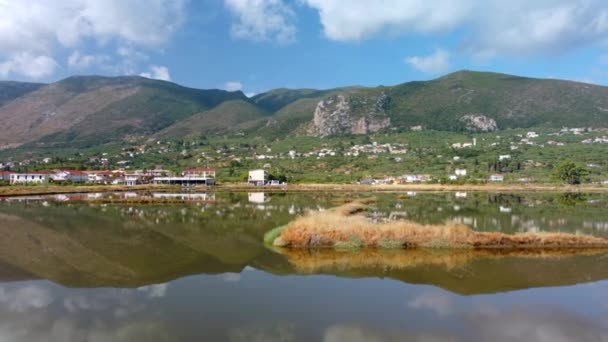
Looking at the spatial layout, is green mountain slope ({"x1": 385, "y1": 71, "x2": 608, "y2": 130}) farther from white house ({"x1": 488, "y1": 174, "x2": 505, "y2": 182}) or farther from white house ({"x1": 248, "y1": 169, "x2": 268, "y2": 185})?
white house ({"x1": 248, "y1": 169, "x2": 268, "y2": 185})

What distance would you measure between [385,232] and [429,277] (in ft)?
18.6

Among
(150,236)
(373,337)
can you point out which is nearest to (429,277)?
(373,337)

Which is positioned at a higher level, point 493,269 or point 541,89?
point 541,89

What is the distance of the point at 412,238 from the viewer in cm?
2133

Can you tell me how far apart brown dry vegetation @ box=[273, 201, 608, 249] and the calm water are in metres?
1.15

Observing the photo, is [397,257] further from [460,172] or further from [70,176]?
[70,176]

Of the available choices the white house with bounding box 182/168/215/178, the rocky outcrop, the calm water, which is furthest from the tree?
the rocky outcrop

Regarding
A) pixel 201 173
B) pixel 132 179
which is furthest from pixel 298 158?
pixel 132 179

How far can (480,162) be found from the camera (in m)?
114

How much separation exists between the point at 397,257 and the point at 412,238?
250cm

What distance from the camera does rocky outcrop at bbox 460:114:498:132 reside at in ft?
556

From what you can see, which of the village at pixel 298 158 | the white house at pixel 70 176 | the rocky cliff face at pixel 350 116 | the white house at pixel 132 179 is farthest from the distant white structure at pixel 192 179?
the rocky cliff face at pixel 350 116

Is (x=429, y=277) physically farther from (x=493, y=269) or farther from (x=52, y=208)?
(x=52, y=208)

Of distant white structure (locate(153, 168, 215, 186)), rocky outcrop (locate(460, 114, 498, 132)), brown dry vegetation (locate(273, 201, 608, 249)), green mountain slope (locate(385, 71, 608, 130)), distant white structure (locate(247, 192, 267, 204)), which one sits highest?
green mountain slope (locate(385, 71, 608, 130))
